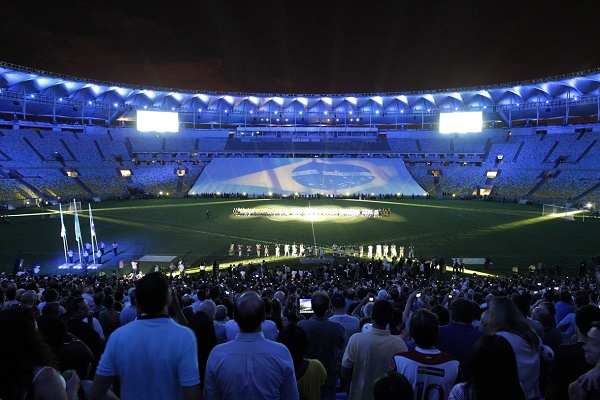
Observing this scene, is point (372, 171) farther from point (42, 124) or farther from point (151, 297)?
point (151, 297)

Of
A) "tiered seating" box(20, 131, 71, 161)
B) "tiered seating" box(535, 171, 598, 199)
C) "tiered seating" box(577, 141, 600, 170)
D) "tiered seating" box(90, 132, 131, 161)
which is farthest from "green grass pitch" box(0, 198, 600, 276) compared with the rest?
"tiered seating" box(90, 132, 131, 161)

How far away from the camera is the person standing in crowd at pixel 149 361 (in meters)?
3.14

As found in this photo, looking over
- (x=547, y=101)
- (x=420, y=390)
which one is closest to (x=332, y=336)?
(x=420, y=390)

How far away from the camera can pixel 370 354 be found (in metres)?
4.13

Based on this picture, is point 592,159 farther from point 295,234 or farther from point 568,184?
point 295,234

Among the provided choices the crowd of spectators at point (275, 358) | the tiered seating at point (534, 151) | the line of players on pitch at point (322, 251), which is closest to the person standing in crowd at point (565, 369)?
the crowd of spectators at point (275, 358)

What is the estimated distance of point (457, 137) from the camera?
8675 centimetres

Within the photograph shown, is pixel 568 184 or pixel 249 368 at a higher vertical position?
pixel 249 368

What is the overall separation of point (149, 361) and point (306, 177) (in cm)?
6962

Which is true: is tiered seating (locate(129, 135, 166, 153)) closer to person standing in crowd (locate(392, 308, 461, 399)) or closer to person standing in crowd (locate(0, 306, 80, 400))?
person standing in crowd (locate(0, 306, 80, 400))

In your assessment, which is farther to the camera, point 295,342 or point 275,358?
point 295,342

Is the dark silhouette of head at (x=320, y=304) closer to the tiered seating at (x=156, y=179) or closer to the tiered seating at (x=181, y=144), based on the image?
the tiered seating at (x=156, y=179)

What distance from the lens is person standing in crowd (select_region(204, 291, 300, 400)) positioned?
3.27 m

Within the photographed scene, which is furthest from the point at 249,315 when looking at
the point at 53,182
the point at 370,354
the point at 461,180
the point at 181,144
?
the point at 181,144
